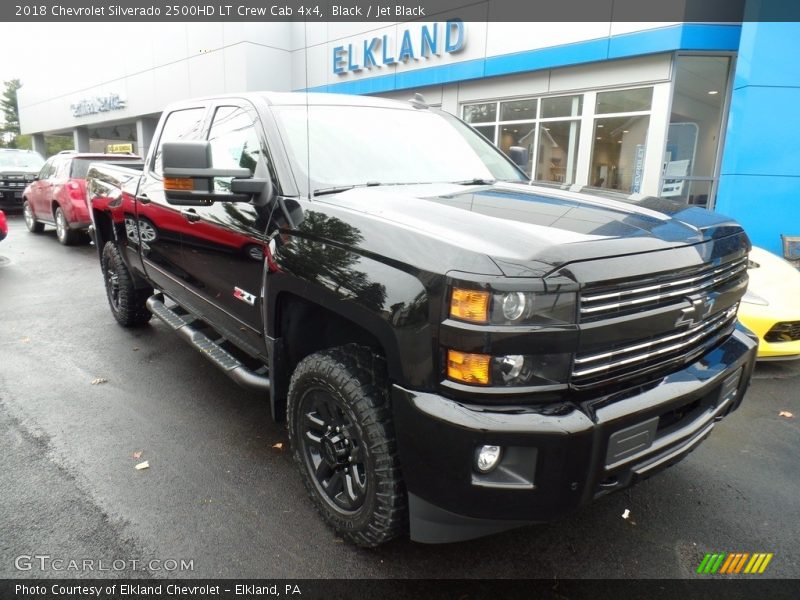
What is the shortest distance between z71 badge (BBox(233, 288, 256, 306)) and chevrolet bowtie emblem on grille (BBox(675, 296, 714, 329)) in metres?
2.08

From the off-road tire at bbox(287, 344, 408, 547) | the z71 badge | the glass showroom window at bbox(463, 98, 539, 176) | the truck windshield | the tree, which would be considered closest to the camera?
the off-road tire at bbox(287, 344, 408, 547)

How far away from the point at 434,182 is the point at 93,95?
32859 mm

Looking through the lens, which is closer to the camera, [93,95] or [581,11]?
[581,11]

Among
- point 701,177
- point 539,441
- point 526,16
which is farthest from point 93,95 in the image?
point 539,441

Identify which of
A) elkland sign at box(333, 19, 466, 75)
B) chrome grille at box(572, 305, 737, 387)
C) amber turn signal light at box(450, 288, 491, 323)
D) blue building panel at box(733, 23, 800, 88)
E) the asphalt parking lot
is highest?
elkland sign at box(333, 19, 466, 75)

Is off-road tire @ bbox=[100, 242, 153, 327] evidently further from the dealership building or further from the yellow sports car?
the yellow sports car

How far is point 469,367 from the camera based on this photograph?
181 cm

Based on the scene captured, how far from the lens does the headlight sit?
177 cm

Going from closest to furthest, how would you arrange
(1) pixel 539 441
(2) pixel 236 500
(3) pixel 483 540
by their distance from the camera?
(1) pixel 539 441 → (3) pixel 483 540 → (2) pixel 236 500

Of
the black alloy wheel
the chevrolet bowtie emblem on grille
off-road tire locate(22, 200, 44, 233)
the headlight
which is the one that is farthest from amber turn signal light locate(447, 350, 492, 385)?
off-road tire locate(22, 200, 44, 233)

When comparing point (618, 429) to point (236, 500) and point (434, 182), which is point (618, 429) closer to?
point (434, 182)

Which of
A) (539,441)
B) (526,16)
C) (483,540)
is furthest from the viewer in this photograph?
(526,16)

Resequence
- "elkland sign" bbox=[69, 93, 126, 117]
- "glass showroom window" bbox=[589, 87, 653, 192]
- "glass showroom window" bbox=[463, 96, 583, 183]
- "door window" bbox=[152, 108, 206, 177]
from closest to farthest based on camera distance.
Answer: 1. "door window" bbox=[152, 108, 206, 177]
2. "glass showroom window" bbox=[589, 87, 653, 192]
3. "glass showroom window" bbox=[463, 96, 583, 183]
4. "elkland sign" bbox=[69, 93, 126, 117]

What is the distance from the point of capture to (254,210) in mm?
2865
